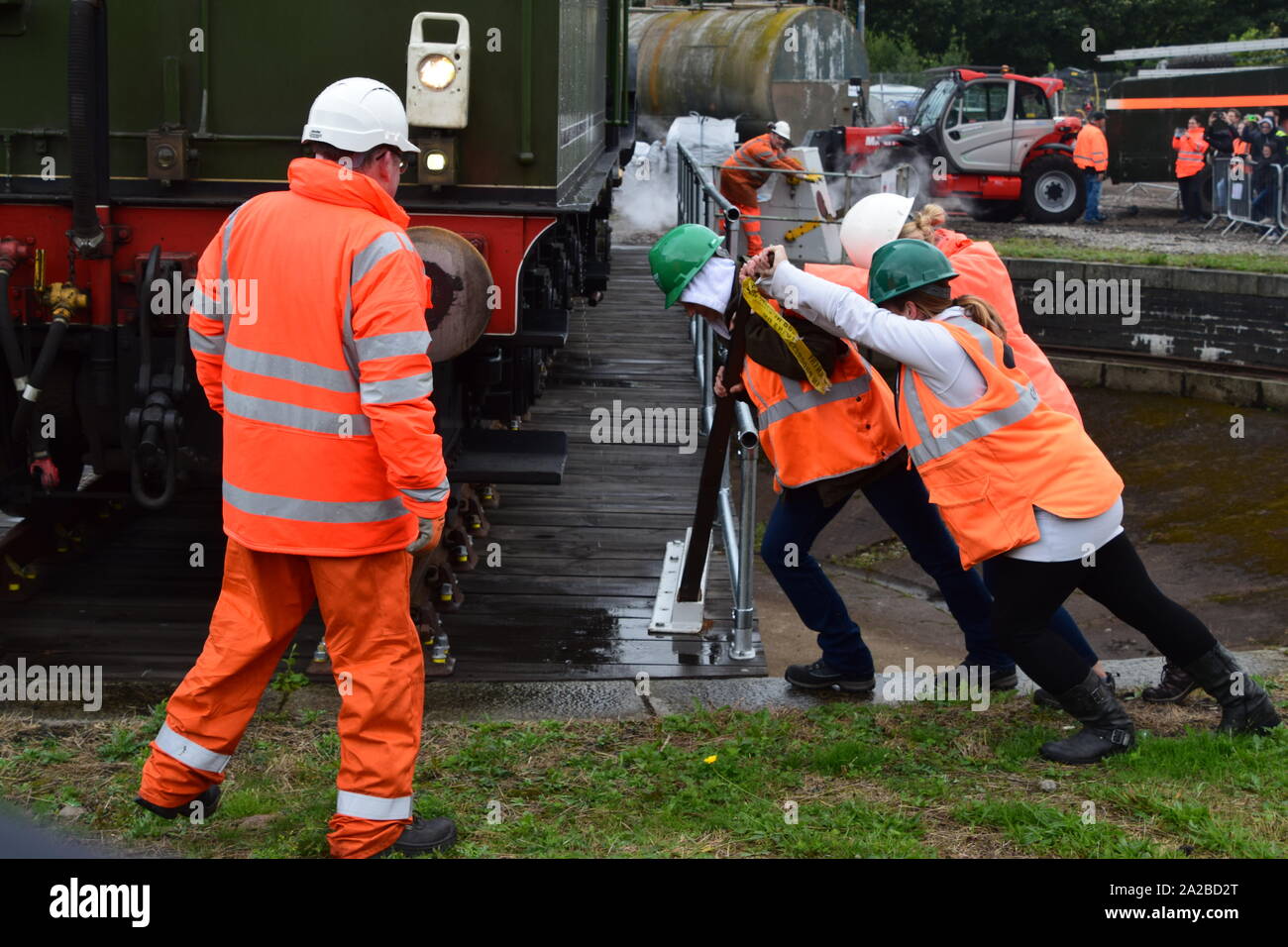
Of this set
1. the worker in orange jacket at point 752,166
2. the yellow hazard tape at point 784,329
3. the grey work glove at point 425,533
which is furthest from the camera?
the worker in orange jacket at point 752,166

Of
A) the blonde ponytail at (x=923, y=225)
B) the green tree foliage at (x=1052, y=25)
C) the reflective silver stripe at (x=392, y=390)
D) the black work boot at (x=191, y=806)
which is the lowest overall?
the black work boot at (x=191, y=806)

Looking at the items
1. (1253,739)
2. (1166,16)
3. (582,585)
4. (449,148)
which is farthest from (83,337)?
(1166,16)

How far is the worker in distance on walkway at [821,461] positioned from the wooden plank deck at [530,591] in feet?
1.53

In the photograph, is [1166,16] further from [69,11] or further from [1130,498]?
[69,11]

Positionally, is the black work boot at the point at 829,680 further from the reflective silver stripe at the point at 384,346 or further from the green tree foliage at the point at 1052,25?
the green tree foliage at the point at 1052,25

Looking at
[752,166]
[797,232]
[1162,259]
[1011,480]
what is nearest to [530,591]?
[1011,480]

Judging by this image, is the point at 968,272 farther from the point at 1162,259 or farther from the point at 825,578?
the point at 1162,259

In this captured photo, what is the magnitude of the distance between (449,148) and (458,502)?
6.35 ft

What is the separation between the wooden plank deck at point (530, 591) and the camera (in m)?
5.78

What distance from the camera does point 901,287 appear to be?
4.54 metres

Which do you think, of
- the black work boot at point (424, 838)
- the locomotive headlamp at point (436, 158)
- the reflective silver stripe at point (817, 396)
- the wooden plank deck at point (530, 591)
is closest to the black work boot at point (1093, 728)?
the reflective silver stripe at point (817, 396)

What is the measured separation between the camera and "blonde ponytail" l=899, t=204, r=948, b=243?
5.40 meters

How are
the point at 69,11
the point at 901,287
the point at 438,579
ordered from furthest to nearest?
the point at 438,579 → the point at 69,11 → the point at 901,287

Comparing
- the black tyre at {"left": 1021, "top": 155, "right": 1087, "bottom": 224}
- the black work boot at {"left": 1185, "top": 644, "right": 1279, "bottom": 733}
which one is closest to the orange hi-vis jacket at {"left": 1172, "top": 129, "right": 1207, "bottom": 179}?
the black tyre at {"left": 1021, "top": 155, "right": 1087, "bottom": 224}
